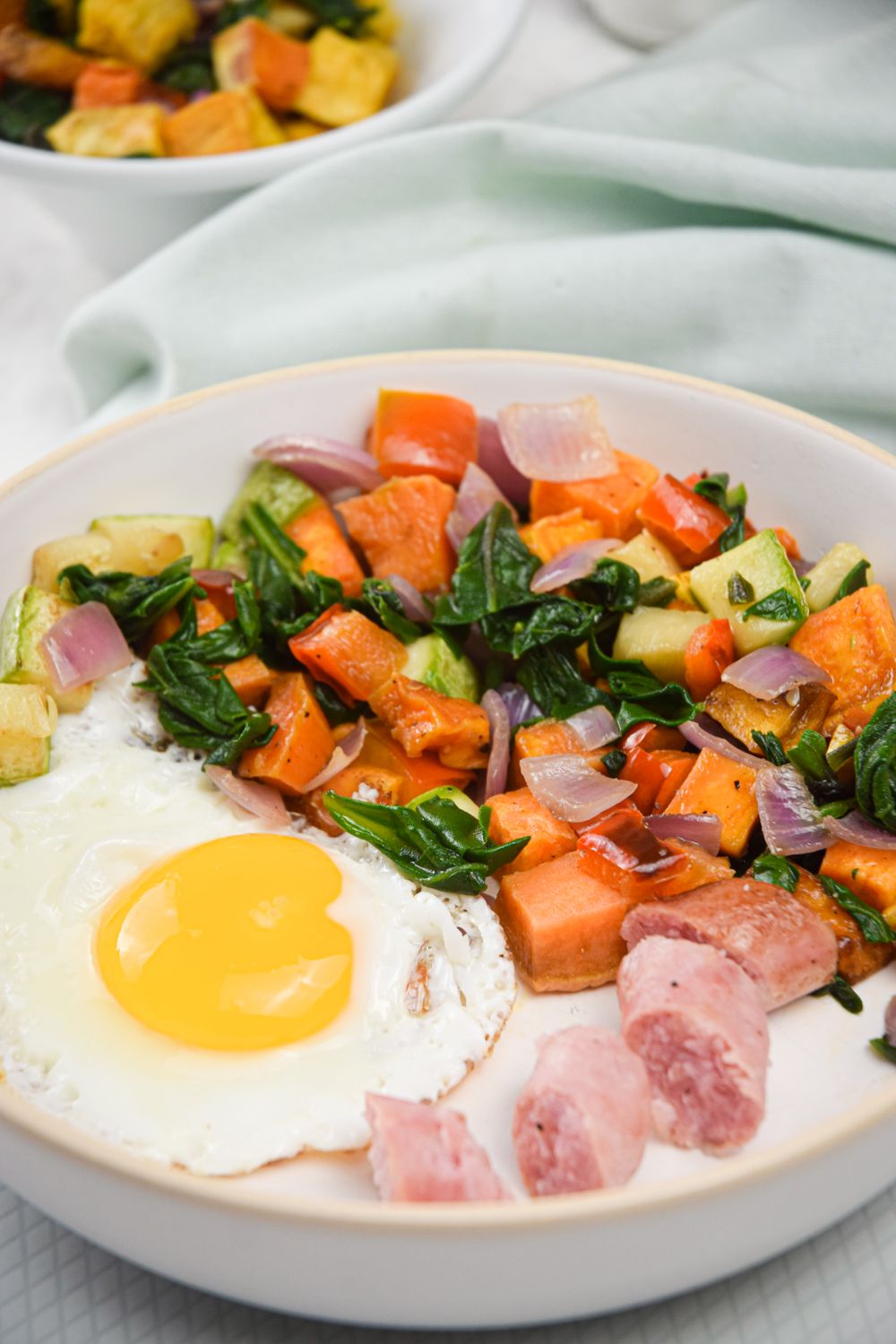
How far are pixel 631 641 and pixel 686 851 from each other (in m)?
0.60

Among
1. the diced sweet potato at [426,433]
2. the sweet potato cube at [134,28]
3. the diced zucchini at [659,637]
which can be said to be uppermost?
the sweet potato cube at [134,28]

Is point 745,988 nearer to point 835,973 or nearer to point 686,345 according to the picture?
point 835,973

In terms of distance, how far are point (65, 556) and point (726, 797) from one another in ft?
5.11

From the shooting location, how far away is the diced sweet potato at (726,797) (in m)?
2.50

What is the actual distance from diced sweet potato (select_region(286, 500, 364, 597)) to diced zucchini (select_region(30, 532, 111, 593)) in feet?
1.51

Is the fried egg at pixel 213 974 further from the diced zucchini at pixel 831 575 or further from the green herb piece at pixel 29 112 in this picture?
the green herb piece at pixel 29 112

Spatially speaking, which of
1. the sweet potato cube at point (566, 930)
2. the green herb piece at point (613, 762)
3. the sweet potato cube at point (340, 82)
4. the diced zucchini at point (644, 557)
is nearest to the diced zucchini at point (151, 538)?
the diced zucchini at point (644, 557)

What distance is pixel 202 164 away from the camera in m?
3.75

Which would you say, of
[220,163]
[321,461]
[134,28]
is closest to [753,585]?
[321,461]

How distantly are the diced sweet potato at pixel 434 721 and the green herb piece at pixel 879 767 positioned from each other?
782mm

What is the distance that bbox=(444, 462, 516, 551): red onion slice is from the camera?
306 cm

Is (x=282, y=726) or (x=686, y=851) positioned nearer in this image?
(x=686, y=851)

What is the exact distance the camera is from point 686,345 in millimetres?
3641

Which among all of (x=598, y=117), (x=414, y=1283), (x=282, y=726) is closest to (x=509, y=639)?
(x=282, y=726)
